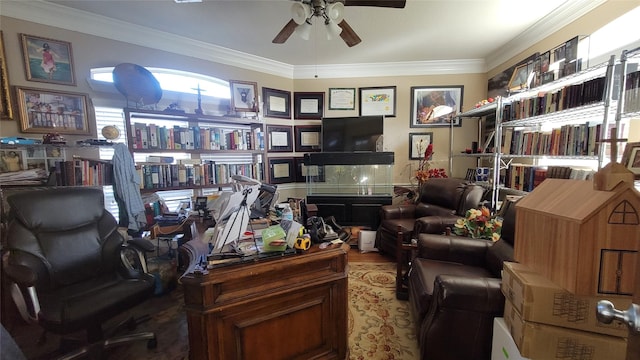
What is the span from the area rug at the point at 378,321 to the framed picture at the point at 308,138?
88.1 inches

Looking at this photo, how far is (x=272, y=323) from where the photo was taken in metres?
1.17

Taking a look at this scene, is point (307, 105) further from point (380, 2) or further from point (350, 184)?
point (380, 2)

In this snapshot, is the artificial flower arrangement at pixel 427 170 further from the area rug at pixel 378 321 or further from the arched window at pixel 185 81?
the arched window at pixel 185 81

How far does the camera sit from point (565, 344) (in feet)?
2.90

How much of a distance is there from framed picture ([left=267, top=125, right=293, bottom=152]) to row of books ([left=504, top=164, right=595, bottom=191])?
3026 millimetres

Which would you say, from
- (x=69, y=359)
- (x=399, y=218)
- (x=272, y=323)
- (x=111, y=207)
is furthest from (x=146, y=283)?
(x=399, y=218)

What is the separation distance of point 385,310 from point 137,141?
9.79 feet

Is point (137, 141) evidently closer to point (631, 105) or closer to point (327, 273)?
point (327, 273)

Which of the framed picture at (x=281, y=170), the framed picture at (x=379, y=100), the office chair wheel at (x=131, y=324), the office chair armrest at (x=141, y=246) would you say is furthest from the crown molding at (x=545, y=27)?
the office chair wheel at (x=131, y=324)

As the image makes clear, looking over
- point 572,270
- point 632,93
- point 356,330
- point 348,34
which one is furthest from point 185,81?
point 632,93

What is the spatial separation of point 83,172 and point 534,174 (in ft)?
14.3

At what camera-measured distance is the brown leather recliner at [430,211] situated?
2.59 meters

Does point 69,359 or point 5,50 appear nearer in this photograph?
point 69,359

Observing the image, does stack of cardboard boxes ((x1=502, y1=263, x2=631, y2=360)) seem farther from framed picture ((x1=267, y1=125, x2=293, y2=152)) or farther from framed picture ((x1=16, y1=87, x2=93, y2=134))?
framed picture ((x1=16, y1=87, x2=93, y2=134))
